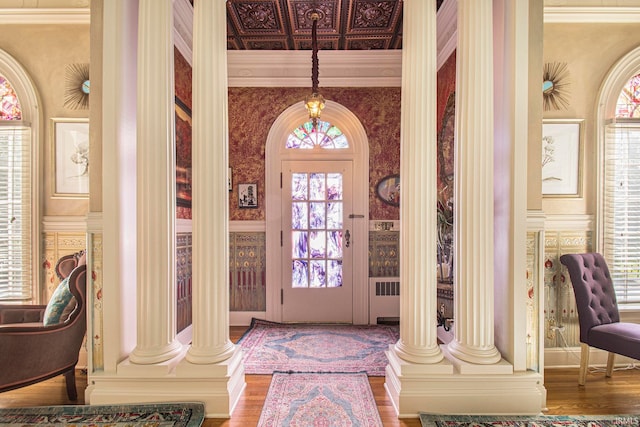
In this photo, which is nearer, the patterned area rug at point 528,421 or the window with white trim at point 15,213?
the patterned area rug at point 528,421

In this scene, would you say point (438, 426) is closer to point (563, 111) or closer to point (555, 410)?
point (555, 410)

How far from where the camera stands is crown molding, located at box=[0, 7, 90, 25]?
12.0ft

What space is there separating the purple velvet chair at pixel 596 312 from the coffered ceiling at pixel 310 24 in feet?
10.0

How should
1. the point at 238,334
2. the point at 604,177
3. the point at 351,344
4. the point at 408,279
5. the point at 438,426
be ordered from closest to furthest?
the point at 438,426, the point at 408,279, the point at 604,177, the point at 351,344, the point at 238,334

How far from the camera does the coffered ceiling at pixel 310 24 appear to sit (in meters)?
3.92

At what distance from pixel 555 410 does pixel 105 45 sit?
424cm

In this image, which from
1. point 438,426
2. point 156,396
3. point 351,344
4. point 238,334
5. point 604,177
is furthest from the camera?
point 238,334

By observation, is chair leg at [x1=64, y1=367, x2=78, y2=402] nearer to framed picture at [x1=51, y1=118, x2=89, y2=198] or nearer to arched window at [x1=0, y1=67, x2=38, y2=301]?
arched window at [x1=0, y1=67, x2=38, y2=301]

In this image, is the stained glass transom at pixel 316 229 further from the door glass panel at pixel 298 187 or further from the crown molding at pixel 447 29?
the crown molding at pixel 447 29

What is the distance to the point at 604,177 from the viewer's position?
361cm

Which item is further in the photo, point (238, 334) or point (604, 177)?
point (238, 334)

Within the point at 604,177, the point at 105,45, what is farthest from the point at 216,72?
the point at 604,177

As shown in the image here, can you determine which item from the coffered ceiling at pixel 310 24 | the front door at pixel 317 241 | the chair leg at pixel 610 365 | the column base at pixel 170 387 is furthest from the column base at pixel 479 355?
the coffered ceiling at pixel 310 24

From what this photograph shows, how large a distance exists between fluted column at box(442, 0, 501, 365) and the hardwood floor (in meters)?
0.70
